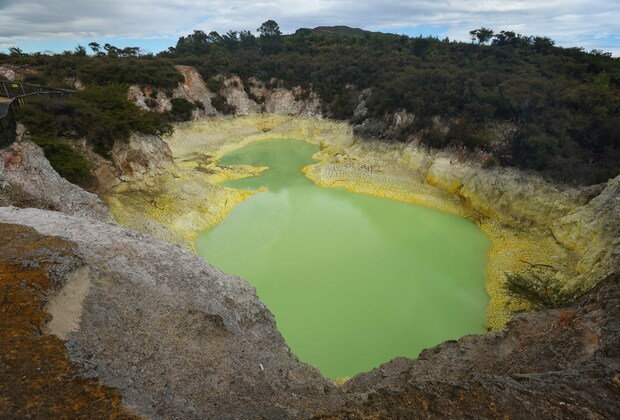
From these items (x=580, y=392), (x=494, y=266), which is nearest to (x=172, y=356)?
(x=580, y=392)

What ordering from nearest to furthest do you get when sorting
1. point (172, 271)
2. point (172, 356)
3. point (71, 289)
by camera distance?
point (172, 356) < point (71, 289) < point (172, 271)

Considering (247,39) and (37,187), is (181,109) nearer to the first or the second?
(37,187)

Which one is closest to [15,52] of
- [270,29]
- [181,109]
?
[181,109]

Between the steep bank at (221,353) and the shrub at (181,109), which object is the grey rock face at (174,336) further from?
the shrub at (181,109)

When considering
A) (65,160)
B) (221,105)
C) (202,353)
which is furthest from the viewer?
(221,105)

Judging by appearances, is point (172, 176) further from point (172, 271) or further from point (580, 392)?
point (580, 392)
